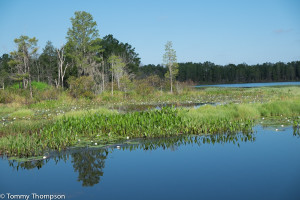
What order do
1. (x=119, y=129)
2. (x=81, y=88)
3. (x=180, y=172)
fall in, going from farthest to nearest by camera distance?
(x=81, y=88), (x=119, y=129), (x=180, y=172)

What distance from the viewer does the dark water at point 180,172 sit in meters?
6.42

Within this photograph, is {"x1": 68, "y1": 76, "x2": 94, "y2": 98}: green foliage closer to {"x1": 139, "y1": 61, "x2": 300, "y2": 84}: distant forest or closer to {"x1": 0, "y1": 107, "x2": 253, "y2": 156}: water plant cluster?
{"x1": 0, "y1": 107, "x2": 253, "y2": 156}: water plant cluster

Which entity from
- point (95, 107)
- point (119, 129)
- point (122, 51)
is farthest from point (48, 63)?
point (119, 129)

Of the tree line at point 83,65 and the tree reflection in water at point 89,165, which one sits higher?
the tree line at point 83,65

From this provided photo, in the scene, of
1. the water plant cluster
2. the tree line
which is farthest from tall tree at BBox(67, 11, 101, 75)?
the water plant cluster

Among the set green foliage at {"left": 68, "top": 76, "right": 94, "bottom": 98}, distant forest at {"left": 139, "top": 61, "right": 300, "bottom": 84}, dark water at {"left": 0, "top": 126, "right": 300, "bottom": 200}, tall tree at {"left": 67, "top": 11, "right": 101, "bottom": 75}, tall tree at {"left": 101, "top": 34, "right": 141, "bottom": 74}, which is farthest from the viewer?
distant forest at {"left": 139, "top": 61, "right": 300, "bottom": 84}

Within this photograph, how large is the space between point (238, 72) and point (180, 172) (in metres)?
109

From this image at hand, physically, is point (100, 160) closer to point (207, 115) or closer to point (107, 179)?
point (107, 179)

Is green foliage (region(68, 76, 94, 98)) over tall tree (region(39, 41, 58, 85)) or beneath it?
beneath

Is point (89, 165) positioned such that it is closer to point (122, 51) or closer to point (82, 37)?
point (82, 37)

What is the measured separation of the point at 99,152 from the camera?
31.8 ft

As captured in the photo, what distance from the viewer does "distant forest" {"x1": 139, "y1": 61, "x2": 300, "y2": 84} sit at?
4146 inches

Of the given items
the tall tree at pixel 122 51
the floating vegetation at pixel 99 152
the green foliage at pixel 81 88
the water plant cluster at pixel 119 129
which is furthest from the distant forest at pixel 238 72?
the floating vegetation at pixel 99 152

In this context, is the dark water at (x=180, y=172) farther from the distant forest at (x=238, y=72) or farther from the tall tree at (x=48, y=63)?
the distant forest at (x=238, y=72)
